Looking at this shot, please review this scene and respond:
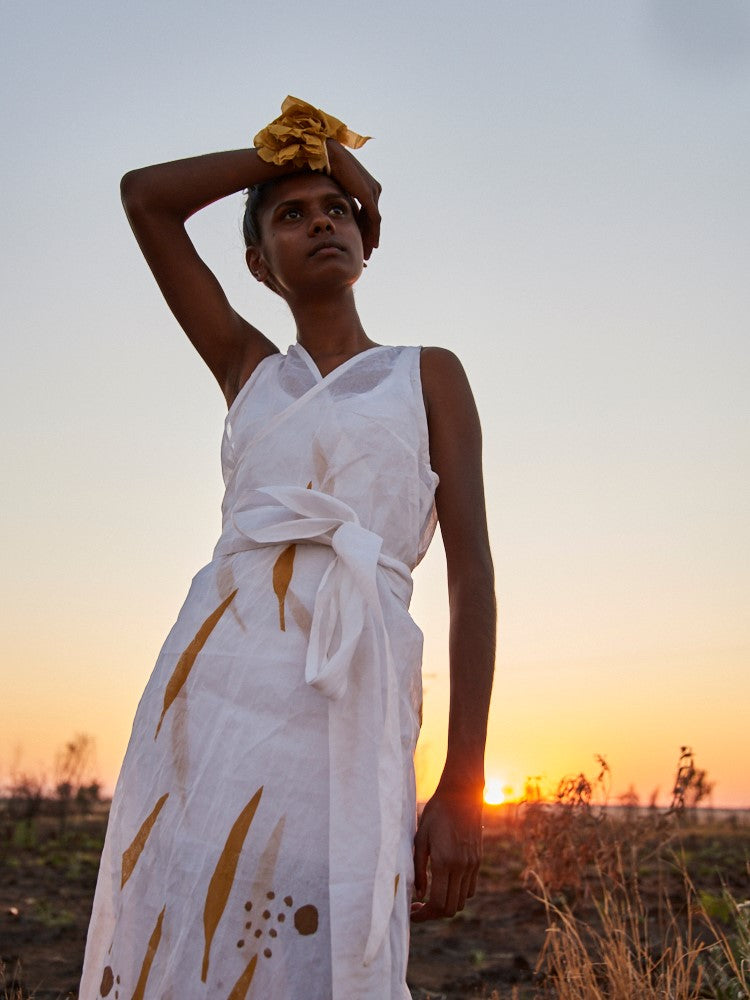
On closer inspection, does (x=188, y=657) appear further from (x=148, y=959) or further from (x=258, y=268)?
(x=258, y=268)

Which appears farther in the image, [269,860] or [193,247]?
[193,247]

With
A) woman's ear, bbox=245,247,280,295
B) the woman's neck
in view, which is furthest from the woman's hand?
woman's ear, bbox=245,247,280,295

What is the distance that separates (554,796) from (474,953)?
188cm

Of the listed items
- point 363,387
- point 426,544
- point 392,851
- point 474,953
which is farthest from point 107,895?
point 474,953

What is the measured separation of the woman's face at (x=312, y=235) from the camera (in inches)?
90.4

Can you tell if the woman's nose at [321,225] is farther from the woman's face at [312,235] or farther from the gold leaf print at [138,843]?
the gold leaf print at [138,843]

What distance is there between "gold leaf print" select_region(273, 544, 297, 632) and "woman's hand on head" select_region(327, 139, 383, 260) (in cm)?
88

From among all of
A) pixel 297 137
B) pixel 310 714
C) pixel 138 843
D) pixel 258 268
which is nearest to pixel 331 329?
pixel 258 268

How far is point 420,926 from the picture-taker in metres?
8.46

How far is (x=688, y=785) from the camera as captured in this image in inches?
199

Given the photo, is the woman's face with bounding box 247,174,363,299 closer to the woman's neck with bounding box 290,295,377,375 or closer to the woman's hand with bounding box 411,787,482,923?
the woman's neck with bounding box 290,295,377,375

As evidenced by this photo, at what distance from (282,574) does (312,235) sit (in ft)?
2.63

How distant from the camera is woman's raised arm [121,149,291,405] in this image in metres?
2.35

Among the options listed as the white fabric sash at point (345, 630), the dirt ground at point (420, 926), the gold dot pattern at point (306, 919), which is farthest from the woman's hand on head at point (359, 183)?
the dirt ground at point (420, 926)
